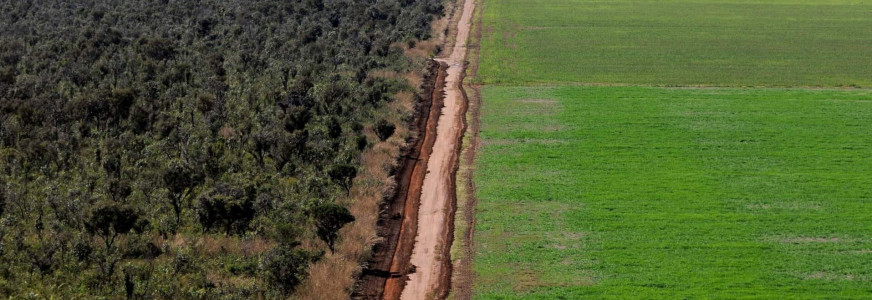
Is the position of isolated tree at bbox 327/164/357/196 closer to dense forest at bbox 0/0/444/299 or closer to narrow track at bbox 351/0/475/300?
dense forest at bbox 0/0/444/299

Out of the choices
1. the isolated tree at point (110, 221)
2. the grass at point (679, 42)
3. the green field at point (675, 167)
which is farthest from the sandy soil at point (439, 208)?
the grass at point (679, 42)

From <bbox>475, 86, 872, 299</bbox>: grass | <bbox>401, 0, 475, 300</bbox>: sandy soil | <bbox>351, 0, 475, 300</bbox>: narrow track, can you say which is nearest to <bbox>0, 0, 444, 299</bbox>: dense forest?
<bbox>351, 0, 475, 300</bbox>: narrow track

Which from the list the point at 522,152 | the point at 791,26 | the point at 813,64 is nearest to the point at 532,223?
the point at 522,152

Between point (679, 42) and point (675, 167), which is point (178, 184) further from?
point (679, 42)

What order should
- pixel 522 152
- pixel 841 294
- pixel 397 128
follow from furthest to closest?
1. pixel 397 128
2. pixel 522 152
3. pixel 841 294

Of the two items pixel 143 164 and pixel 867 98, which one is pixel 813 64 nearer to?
pixel 867 98
